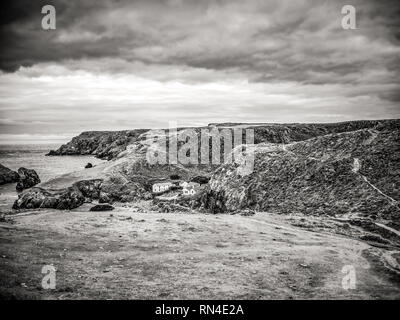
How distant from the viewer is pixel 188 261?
12406 mm

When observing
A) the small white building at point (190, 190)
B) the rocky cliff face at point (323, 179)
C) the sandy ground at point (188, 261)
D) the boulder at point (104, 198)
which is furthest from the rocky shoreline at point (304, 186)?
the sandy ground at point (188, 261)

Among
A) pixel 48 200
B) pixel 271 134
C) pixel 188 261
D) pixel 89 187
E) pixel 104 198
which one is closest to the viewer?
pixel 188 261

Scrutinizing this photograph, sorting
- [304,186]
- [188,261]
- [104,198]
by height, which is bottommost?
[104,198]

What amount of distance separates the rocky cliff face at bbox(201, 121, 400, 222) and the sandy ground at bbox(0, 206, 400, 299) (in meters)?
4.50

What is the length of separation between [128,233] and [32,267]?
648 cm

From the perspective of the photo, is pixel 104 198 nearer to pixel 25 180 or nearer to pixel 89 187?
pixel 89 187

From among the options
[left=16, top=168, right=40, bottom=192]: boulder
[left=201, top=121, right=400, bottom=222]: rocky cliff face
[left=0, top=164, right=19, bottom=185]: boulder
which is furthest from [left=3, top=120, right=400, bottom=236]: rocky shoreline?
[left=0, top=164, right=19, bottom=185]: boulder

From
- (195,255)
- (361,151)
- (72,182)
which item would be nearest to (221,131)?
(72,182)

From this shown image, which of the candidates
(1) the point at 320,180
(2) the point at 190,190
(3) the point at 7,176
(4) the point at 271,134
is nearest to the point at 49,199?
(2) the point at 190,190

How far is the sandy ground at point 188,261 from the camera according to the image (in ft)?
31.1

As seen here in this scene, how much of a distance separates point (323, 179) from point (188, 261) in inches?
630

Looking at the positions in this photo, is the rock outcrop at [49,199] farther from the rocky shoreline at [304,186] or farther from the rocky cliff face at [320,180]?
the rocky cliff face at [320,180]
